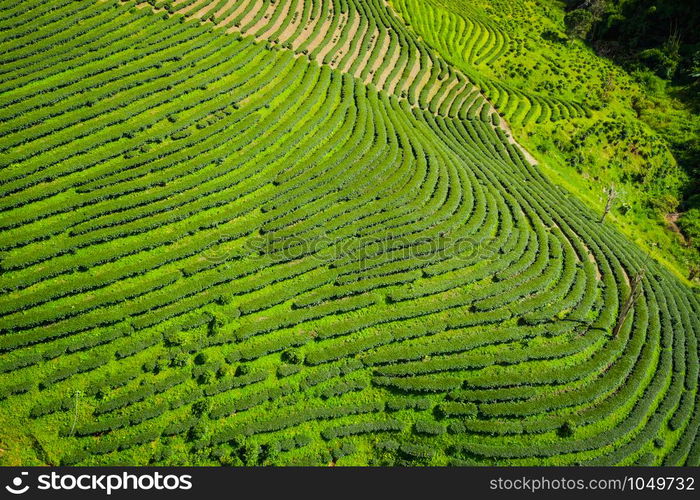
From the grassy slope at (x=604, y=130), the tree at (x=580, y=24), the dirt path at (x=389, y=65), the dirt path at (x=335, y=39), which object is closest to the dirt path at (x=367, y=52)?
the dirt path at (x=389, y=65)

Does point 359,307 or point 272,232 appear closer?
point 359,307

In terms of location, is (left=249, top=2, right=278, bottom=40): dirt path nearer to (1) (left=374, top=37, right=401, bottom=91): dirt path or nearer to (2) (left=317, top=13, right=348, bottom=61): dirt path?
(2) (left=317, top=13, right=348, bottom=61): dirt path

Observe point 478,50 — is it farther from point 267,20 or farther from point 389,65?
point 267,20

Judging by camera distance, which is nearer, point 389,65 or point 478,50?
point 389,65

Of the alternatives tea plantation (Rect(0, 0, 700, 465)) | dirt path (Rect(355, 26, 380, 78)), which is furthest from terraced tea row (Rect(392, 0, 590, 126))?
tea plantation (Rect(0, 0, 700, 465))

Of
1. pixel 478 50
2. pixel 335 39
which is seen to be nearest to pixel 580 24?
pixel 478 50

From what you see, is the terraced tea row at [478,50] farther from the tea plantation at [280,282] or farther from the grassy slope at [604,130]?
the tea plantation at [280,282]

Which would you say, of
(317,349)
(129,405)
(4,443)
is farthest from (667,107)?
(4,443)
